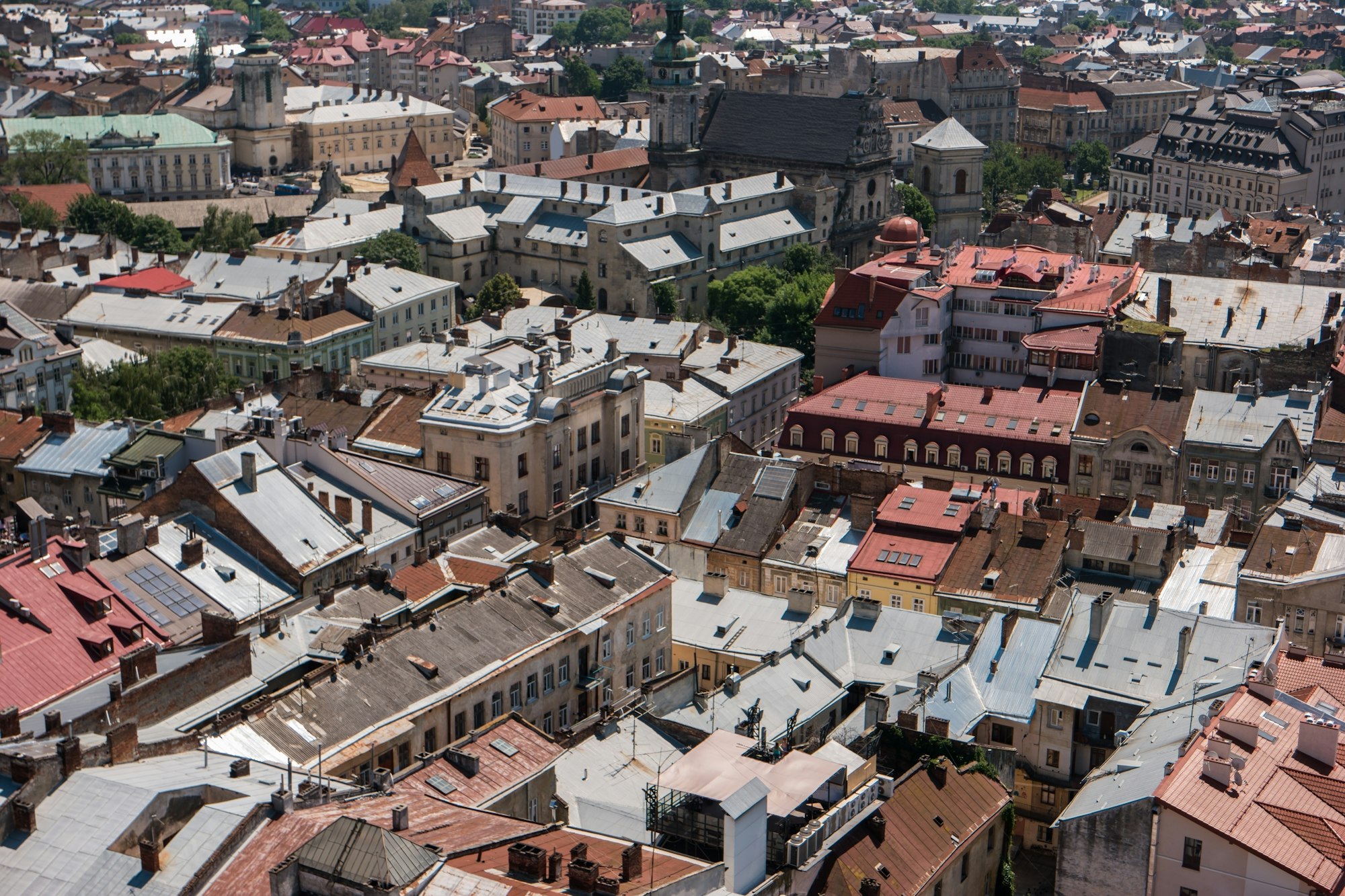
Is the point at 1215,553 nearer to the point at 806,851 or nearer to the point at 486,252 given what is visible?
the point at 806,851

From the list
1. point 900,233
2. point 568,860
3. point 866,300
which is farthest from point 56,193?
point 568,860

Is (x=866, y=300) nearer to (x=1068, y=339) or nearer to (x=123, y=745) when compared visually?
(x=1068, y=339)

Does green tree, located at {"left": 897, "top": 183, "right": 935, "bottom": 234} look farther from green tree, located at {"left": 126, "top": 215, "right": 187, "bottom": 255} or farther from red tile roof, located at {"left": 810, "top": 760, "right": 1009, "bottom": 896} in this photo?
red tile roof, located at {"left": 810, "top": 760, "right": 1009, "bottom": 896}

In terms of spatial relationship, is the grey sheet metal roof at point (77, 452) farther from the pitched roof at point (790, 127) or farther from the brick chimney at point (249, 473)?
the pitched roof at point (790, 127)

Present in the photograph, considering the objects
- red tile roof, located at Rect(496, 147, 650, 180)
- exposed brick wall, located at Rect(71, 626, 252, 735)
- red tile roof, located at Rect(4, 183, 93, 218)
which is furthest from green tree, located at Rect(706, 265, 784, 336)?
exposed brick wall, located at Rect(71, 626, 252, 735)

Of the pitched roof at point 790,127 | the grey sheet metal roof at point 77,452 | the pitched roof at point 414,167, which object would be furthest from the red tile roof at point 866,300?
the pitched roof at point 414,167

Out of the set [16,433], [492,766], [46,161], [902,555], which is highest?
[492,766]
